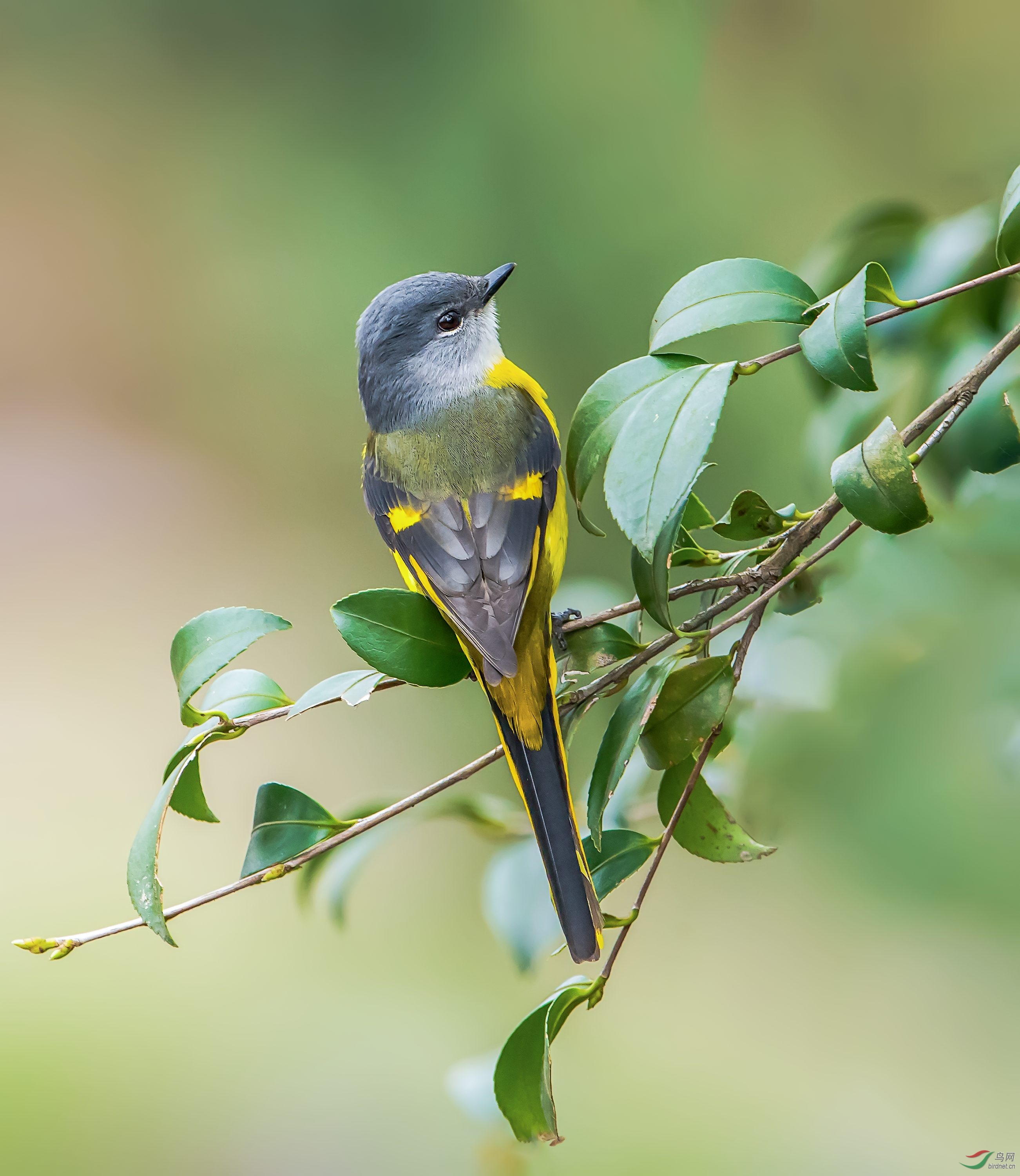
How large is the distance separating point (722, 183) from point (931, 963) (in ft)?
5.12

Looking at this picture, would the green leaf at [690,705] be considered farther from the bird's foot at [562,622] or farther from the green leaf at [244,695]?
the green leaf at [244,695]

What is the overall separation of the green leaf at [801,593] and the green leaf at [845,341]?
0.20 meters

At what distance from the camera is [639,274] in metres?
2.20

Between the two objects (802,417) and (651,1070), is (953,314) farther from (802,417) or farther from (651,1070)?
(651,1070)

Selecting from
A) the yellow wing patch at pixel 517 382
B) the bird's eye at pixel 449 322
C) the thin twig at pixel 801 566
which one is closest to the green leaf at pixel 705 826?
the thin twig at pixel 801 566

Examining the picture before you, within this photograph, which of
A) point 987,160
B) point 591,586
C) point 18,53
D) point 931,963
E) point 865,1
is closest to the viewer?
point 591,586

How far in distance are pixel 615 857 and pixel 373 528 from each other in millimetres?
1662

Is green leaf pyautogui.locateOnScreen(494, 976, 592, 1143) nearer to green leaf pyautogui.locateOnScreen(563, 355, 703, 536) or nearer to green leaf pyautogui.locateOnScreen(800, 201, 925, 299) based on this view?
green leaf pyautogui.locateOnScreen(563, 355, 703, 536)

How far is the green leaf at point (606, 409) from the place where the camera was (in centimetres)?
62

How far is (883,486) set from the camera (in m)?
0.55

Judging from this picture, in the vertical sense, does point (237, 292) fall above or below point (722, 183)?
above

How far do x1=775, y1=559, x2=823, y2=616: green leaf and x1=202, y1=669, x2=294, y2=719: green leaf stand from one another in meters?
0.35

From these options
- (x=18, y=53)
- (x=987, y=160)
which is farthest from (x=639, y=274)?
(x=18, y=53)

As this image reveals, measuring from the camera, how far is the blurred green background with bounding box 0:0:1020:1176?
71.9 inches
